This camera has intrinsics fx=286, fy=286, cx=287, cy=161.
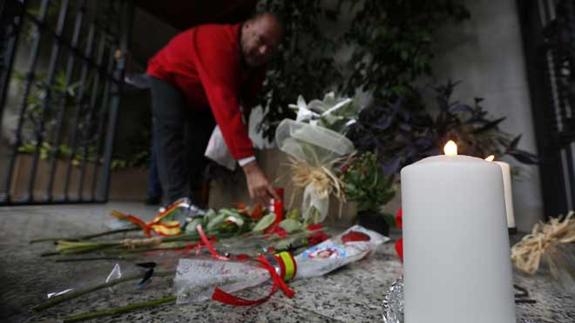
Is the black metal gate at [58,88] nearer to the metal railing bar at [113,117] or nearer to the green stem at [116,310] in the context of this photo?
the metal railing bar at [113,117]

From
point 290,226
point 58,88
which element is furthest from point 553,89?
point 58,88

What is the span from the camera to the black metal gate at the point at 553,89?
0.90 metres

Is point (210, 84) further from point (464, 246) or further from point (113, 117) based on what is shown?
point (113, 117)

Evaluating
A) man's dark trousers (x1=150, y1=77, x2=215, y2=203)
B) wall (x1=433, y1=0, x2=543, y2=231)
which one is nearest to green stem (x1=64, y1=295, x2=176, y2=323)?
man's dark trousers (x1=150, y1=77, x2=215, y2=203)

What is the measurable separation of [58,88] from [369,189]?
3178 millimetres

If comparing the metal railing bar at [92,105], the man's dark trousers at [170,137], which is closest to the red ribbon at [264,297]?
the man's dark trousers at [170,137]

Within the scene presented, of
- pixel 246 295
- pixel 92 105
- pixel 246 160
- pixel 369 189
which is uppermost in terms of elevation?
pixel 92 105

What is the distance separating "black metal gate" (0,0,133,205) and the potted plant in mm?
766

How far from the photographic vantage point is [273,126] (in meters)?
1.63

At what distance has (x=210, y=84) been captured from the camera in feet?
3.39

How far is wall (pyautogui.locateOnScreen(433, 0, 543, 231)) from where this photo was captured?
3.91ft

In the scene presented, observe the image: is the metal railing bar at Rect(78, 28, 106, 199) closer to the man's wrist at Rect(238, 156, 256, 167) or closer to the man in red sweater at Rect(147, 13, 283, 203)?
the man in red sweater at Rect(147, 13, 283, 203)

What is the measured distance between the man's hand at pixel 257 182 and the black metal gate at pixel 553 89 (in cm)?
88

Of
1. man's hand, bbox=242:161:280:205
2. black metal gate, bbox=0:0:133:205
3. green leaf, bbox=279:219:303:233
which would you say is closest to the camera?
green leaf, bbox=279:219:303:233
